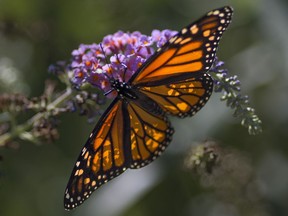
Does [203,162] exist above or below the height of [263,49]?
below

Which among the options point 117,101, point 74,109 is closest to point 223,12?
point 117,101

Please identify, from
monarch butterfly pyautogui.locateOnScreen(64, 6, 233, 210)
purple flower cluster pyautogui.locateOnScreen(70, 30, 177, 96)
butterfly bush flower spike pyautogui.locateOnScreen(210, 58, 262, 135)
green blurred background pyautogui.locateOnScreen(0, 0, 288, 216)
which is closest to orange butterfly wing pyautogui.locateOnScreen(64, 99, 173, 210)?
monarch butterfly pyautogui.locateOnScreen(64, 6, 233, 210)

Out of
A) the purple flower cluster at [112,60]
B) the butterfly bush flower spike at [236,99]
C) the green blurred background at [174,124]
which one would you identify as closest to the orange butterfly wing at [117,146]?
the purple flower cluster at [112,60]

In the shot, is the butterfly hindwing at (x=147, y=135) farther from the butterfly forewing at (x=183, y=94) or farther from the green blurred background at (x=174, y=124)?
the green blurred background at (x=174, y=124)

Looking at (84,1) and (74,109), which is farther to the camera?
(84,1)

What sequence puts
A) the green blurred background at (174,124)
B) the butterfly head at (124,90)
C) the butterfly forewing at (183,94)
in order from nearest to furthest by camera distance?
1. the butterfly forewing at (183,94)
2. the butterfly head at (124,90)
3. the green blurred background at (174,124)

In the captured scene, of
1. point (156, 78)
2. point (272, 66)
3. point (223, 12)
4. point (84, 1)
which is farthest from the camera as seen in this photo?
point (84, 1)

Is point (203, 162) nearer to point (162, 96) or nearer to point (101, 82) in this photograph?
point (162, 96)

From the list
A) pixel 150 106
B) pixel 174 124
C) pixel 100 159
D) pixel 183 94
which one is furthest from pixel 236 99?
pixel 174 124

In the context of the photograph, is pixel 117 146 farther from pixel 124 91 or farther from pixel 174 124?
pixel 174 124
